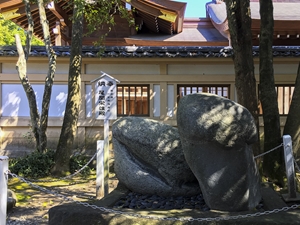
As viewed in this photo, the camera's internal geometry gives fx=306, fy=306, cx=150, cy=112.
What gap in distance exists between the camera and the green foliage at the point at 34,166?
8062mm

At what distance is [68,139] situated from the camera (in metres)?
8.16

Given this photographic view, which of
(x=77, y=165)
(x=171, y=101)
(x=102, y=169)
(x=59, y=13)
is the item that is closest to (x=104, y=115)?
(x=102, y=169)

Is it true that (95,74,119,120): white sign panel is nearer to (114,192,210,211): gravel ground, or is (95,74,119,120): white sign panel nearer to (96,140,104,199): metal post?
(96,140,104,199): metal post

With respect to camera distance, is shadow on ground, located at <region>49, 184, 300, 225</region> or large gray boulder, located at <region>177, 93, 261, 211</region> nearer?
shadow on ground, located at <region>49, 184, 300, 225</region>

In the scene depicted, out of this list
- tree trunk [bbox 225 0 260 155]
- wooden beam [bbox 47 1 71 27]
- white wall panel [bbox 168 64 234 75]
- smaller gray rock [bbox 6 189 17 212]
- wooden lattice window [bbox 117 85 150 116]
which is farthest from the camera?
wooden beam [bbox 47 1 71 27]

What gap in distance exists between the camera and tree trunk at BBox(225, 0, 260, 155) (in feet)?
19.9

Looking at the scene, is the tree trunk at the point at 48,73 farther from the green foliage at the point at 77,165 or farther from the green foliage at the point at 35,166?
the green foliage at the point at 77,165

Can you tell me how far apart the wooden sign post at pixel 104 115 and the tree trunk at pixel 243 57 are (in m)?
2.60

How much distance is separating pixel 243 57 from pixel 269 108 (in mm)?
1171

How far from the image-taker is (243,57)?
6.06 meters

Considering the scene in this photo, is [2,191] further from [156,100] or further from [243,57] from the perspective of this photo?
[156,100]

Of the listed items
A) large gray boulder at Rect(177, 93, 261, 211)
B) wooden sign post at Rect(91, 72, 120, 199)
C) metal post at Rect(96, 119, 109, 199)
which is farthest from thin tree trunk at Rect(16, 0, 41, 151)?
large gray boulder at Rect(177, 93, 261, 211)

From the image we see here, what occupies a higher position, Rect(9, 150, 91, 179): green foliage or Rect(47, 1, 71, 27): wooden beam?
Rect(47, 1, 71, 27): wooden beam

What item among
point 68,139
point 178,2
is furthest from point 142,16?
point 68,139
